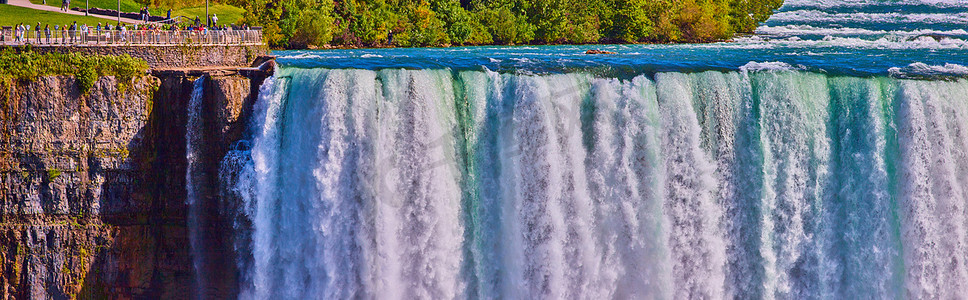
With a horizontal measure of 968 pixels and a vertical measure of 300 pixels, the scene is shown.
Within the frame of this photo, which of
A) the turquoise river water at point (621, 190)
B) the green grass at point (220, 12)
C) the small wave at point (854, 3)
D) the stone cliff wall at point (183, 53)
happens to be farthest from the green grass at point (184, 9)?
the small wave at point (854, 3)

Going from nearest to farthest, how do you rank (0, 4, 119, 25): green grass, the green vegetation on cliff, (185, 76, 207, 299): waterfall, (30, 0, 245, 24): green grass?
(185, 76, 207, 299): waterfall < (0, 4, 119, 25): green grass < the green vegetation on cliff < (30, 0, 245, 24): green grass

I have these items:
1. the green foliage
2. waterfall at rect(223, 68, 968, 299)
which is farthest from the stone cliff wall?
waterfall at rect(223, 68, 968, 299)

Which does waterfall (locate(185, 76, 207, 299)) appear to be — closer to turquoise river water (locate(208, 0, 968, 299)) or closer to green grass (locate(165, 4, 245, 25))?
turquoise river water (locate(208, 0, 968, 299))

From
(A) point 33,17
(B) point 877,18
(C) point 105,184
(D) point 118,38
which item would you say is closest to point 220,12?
(A) point 33,17

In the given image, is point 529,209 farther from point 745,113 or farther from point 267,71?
point 267,71

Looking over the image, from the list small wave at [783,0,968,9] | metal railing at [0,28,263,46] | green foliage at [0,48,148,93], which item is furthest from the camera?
small wave at [783,0,968,9]

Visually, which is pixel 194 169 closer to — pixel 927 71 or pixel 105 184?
pixel 105 184
